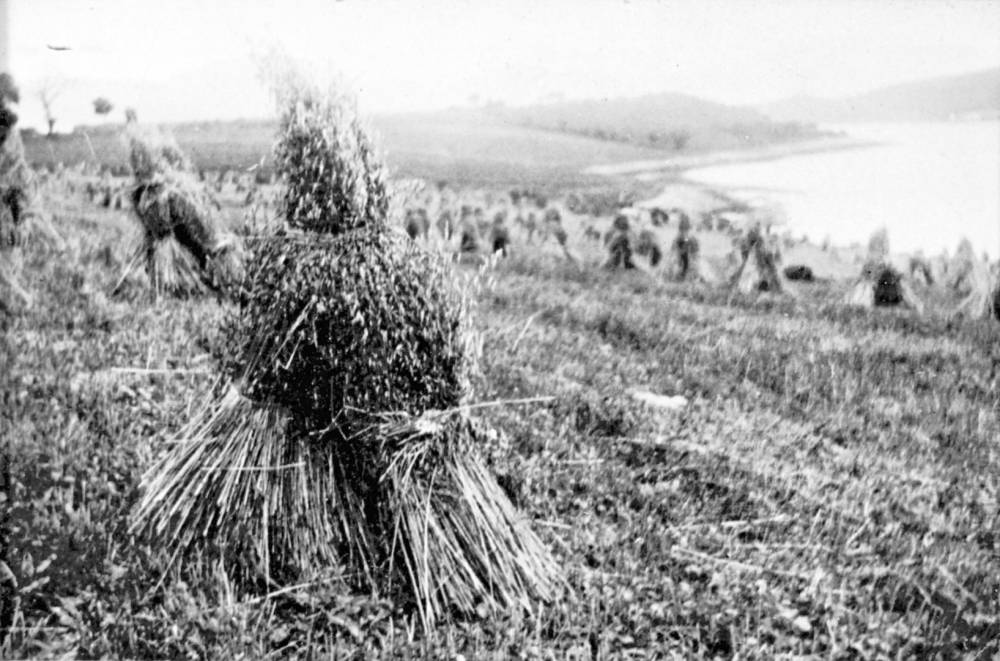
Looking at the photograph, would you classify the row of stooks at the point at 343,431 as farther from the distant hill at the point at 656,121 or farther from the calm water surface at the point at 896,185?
the calm water surface at the point at 896,185

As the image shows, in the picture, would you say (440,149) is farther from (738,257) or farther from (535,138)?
(738,257)

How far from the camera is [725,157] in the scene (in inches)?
120

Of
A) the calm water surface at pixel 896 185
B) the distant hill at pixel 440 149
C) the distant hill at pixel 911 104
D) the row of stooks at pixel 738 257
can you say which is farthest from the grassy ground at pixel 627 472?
the distant hill at pixel 911 104

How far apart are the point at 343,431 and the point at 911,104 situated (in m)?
2.37

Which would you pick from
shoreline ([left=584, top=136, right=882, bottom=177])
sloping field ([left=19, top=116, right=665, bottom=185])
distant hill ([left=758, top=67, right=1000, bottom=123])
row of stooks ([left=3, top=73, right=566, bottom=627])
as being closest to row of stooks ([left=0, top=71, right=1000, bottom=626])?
row of stooks ([left=3, top=73, right=566, bottom=627])

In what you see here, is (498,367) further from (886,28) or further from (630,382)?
(886,28)

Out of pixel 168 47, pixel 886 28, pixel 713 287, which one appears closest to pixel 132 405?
pixel 168 47

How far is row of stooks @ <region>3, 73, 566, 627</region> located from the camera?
2307 mm

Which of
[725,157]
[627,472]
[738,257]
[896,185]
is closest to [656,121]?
[725,157]

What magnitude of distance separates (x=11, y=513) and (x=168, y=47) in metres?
1.60

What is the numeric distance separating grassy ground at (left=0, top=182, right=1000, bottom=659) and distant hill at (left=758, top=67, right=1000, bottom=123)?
A: 76 centimetres

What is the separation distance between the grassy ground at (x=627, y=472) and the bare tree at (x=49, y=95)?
29 cm

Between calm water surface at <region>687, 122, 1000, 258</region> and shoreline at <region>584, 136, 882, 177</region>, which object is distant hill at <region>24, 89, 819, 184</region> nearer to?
shoreline at <region>584, 136, 882, 177</region>

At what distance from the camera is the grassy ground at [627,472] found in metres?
2.31
